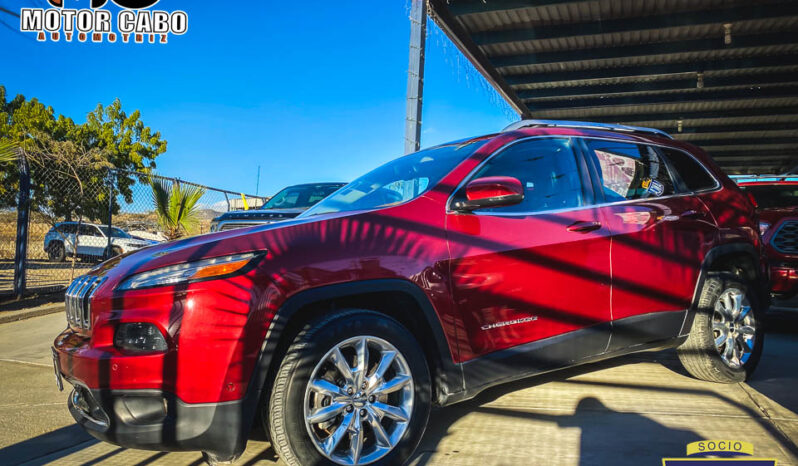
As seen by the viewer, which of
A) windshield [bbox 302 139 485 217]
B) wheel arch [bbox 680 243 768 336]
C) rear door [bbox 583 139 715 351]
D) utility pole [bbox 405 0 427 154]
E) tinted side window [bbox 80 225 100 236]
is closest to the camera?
windshield [bbox 302 139 485 217]

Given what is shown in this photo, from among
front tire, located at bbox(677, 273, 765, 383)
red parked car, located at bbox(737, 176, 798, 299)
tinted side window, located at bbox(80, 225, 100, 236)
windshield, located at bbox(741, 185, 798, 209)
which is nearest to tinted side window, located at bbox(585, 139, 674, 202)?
front tire, located at bbox(677, 273, 765, 383)

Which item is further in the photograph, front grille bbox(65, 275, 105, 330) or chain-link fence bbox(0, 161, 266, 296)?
chain-link fence bbox(0, 161, 266, 296)

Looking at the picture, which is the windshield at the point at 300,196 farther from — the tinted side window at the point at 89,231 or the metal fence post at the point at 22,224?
the tinted side window at the point at 89,231

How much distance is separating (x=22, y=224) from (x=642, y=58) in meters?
10.7

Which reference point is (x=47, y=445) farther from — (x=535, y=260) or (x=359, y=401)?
(x=535, y=260)

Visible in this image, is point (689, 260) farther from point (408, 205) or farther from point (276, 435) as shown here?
point (276, 435)

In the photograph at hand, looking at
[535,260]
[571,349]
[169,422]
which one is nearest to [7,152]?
[169,422]

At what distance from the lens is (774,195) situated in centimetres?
712

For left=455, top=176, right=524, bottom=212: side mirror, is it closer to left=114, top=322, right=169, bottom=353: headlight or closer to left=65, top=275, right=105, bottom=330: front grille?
left=114, top=322, right=169, bottom=353: headlight

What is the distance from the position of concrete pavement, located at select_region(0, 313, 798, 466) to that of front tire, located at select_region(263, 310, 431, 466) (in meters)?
0.34

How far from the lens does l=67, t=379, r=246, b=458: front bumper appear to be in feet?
7.28

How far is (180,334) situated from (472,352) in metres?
1.41

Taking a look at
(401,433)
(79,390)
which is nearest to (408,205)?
(401,433)

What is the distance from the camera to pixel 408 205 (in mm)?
2867
